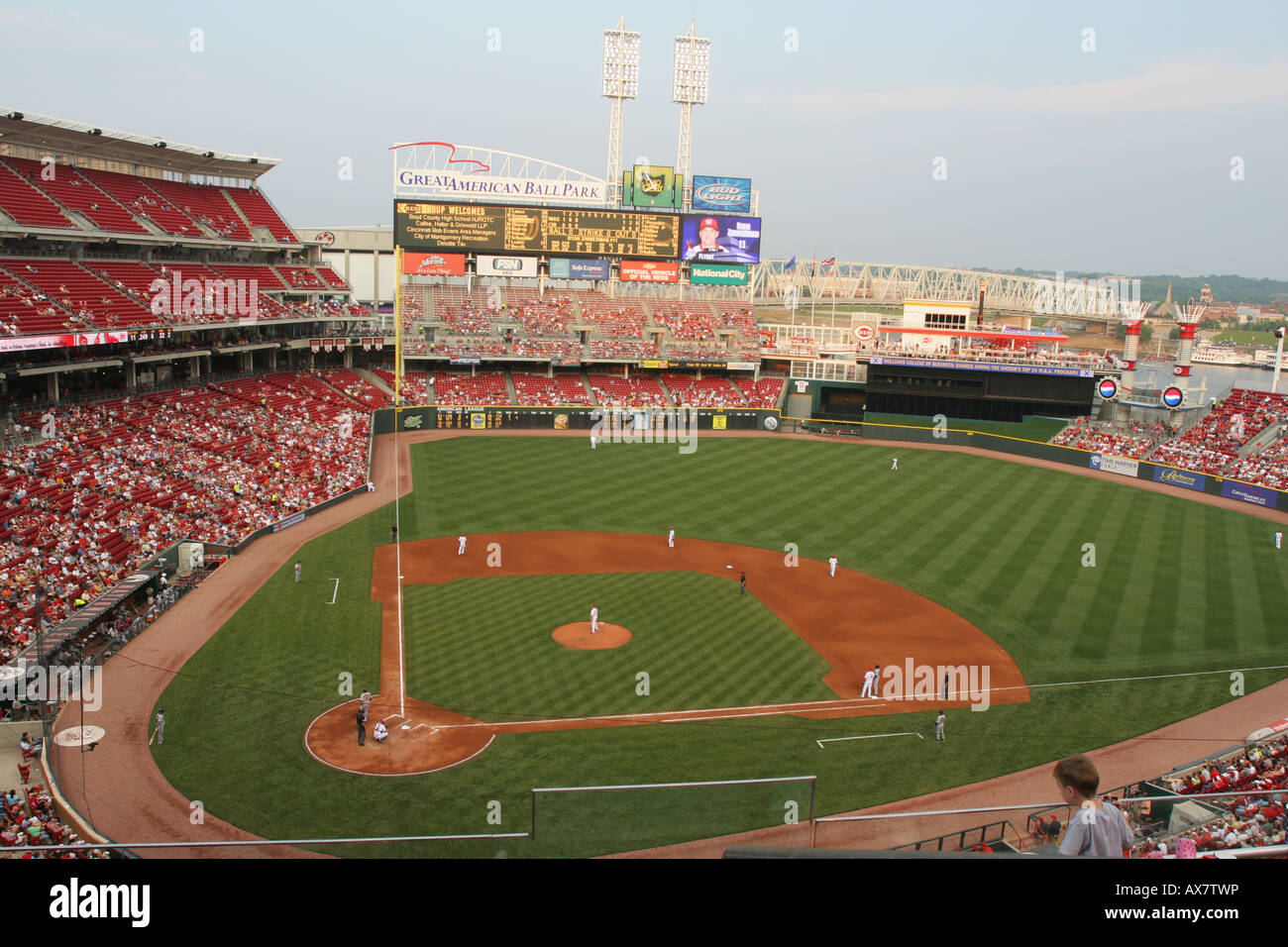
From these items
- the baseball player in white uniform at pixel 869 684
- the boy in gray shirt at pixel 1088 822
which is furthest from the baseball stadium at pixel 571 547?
the boy in gray shirt at pixel 1088 822

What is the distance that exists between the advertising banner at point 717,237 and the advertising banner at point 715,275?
87cm

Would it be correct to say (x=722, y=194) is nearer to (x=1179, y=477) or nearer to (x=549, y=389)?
(x=549, y=389)

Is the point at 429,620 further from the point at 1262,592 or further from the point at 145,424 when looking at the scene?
the point at 1262,592

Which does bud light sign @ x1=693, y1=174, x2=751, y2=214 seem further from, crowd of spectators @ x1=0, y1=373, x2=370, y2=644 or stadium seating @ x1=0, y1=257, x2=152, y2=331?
stadium seating @ x1=0, y1=257, x2=152, y2=331

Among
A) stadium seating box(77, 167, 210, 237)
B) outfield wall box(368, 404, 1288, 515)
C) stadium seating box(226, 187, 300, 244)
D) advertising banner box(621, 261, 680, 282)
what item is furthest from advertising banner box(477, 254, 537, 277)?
stadium seating box(77, 167, 210, 237)

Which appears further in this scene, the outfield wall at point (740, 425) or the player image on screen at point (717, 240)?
the player image on screen at point (717, 240)

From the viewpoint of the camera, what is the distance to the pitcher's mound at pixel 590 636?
25828 millimetres

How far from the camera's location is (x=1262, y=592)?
32000mm

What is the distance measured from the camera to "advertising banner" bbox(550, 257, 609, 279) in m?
68.6

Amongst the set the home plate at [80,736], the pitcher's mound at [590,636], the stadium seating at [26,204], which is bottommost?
the home plate at [80,736]

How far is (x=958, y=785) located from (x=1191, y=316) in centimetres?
5138

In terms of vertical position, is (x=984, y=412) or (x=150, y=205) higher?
(x=150, y=205)

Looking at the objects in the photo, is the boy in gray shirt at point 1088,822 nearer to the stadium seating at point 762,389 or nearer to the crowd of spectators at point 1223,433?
the crowd of spectators at point 1223,433
